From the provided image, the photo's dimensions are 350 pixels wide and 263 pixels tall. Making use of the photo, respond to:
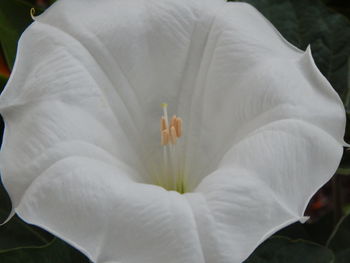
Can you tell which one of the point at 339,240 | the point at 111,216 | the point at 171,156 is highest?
the point at 111,216

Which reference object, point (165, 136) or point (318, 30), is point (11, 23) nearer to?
point (165, 136)

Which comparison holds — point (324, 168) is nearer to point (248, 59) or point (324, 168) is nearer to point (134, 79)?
point (248, 59)

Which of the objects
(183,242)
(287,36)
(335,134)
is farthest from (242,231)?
(287,36)

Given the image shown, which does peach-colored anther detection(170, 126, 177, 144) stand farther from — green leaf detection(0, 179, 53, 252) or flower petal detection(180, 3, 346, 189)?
green leaf detection(0, 179, 53, 252)

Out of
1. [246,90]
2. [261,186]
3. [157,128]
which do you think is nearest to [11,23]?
[157,128]

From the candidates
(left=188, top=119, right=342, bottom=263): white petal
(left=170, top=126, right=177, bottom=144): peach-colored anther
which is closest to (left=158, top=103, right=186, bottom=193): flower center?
(left=170, top=126, right=177, bottom=144): peach-colored anther
